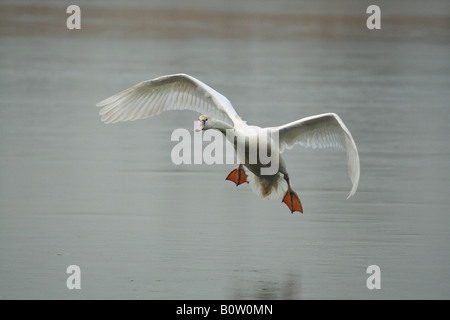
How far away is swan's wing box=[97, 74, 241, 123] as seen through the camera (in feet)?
37.9

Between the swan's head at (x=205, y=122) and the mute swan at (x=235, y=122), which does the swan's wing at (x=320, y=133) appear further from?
the swan's head at (x=205, y=122)

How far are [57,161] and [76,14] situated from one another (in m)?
19.7

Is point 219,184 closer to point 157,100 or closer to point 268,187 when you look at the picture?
point 157,100

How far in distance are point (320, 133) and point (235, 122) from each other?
85 cm

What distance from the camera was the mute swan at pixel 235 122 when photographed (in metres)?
10.4

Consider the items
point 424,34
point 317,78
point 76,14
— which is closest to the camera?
point 317,78

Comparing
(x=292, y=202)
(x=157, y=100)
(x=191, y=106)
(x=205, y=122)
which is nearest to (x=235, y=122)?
(x=205, y=122)

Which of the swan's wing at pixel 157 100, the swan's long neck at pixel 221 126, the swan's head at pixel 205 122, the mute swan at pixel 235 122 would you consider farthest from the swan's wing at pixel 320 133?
the swan's wing at pixel 157 100

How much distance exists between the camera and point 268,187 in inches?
424

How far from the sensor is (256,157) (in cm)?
1038

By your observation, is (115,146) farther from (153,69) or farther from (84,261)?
(153,69)

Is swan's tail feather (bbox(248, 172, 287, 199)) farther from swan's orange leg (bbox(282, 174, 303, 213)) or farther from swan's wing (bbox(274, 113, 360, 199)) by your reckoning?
swan's wing (bbox(274, 113, 360, 199))
